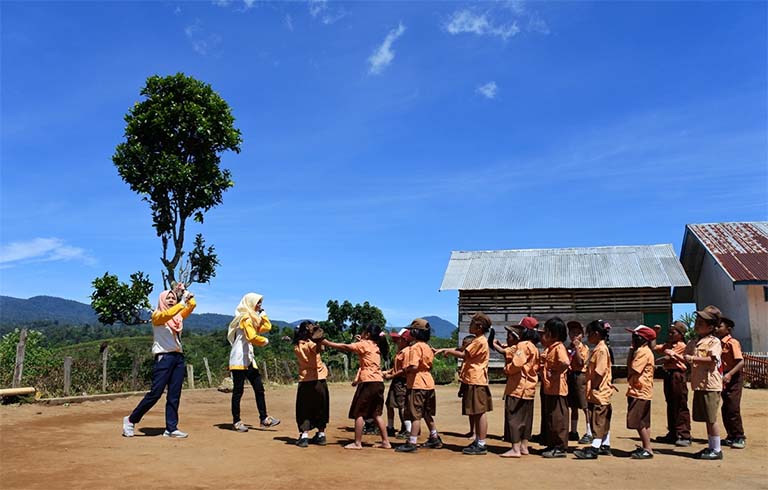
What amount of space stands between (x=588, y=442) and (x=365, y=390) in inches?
124

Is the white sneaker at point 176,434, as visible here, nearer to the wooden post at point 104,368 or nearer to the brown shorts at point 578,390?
the brown shorts at point 578,390

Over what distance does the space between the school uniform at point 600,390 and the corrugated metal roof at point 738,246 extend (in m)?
13.5

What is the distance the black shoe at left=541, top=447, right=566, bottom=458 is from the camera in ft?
23.0

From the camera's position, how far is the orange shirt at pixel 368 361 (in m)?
7.47

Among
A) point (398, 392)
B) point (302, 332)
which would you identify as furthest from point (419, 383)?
point (302, 332)

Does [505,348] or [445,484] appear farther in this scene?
[505,348]

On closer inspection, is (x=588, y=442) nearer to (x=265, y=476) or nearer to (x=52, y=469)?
(x=265, y=476)

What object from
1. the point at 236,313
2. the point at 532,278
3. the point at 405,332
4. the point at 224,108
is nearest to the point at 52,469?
the point at 236,313

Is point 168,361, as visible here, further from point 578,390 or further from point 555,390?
point 578,390

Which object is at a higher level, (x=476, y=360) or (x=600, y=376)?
(x=476, y=360)

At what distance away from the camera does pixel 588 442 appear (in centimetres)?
814

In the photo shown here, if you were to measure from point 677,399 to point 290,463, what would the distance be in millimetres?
5234

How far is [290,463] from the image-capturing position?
6.32 m

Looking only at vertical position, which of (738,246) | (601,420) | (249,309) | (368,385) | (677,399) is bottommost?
(601,420)
